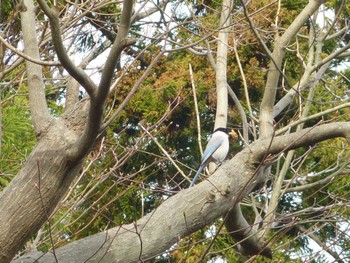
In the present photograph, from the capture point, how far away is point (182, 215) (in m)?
3.26

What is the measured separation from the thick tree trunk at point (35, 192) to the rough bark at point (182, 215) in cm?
20

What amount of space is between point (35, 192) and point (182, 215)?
2.22ft

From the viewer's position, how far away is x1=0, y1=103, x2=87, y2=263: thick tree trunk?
2.88 meters

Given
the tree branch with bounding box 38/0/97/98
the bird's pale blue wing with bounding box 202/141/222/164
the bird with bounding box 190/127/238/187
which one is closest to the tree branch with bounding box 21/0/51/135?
the tree branch with bounding box 38/0/97/98

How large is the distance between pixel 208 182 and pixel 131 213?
4.35 meters

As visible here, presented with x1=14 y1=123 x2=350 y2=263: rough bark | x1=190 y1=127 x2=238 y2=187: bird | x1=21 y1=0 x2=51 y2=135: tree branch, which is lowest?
x1=190 y1=127 x2=238 y2=187: bird

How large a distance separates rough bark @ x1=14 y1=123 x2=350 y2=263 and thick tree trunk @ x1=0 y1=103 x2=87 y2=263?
204 mm

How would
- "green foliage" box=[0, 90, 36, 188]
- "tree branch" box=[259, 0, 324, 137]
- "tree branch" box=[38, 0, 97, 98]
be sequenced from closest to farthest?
"tree branch" box=[38, 0, 97, 98], "tree branch" box=[259, 0, 324, 137], "green foliage" box=[0, 90, 36, 188]

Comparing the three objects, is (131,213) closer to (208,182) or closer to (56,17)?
(208,182)

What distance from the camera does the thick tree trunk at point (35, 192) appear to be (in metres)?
2.88

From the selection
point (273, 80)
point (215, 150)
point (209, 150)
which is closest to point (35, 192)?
point (273, 80)

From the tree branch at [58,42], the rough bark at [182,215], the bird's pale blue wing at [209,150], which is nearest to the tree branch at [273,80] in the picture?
the rough bark at [182,215]

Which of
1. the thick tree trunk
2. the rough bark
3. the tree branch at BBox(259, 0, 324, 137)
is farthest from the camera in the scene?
the tree branch at BBox(259, 0, 324, 137)

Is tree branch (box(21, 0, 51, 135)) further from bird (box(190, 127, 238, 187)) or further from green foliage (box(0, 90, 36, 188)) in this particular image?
bird (box(190, 127, 238, 187))
